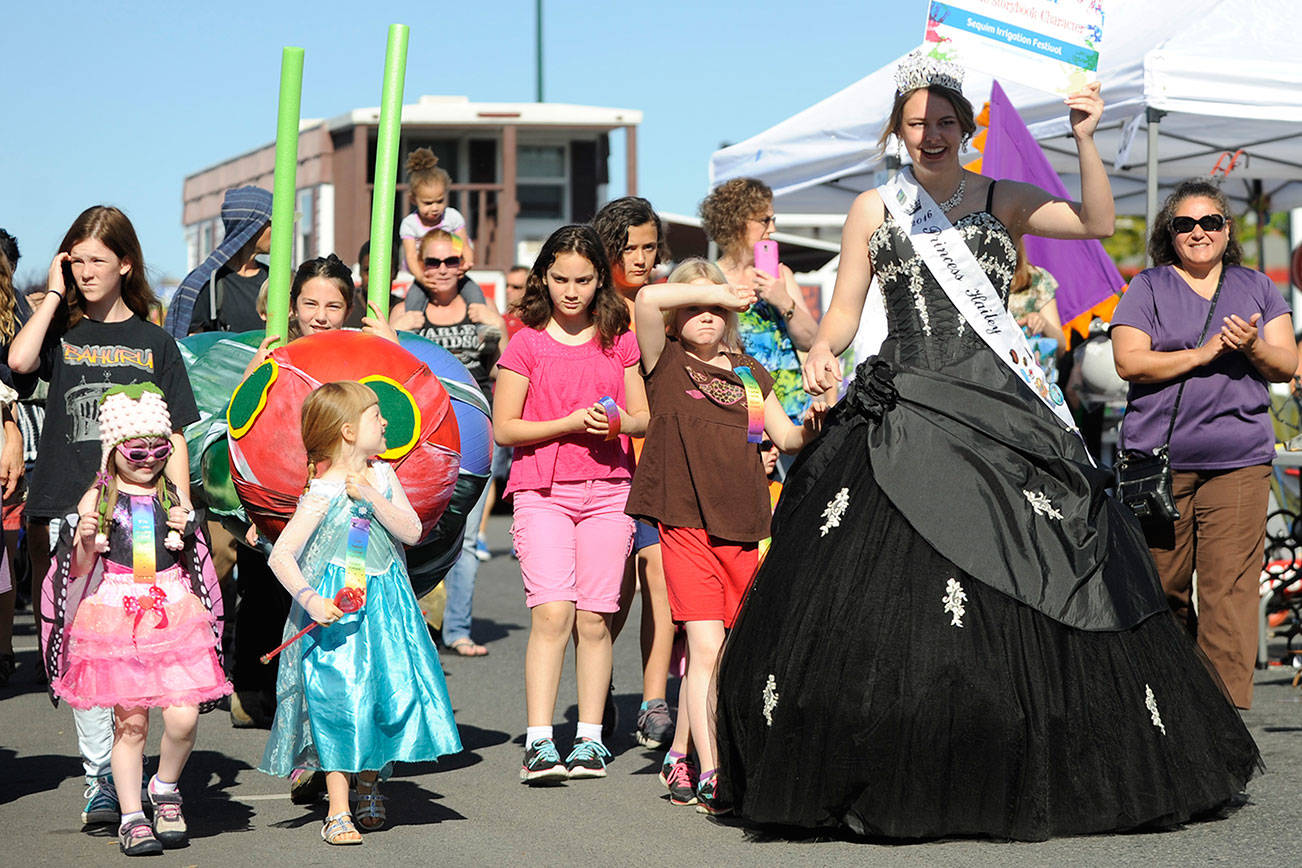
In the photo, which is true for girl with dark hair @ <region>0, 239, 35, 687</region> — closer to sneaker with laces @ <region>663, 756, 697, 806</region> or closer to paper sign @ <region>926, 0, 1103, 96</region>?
sneaker with laces @ <region>663, 756, 697, 806</region>

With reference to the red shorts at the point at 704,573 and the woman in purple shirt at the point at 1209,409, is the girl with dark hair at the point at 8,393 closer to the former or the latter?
the red shorts at the point at 704,573

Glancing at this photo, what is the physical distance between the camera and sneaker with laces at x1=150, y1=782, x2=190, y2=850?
460 centimetres

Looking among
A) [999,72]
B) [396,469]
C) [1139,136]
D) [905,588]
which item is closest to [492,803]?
[396,469]

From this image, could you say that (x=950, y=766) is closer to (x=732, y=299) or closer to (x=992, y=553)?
(x=992, y=553)

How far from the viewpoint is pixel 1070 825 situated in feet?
14.3

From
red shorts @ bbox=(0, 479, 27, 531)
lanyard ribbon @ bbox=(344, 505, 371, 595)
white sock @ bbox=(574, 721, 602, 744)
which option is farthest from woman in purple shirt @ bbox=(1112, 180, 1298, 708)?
red shorts @ bbox=(0, 479, 27, 531)

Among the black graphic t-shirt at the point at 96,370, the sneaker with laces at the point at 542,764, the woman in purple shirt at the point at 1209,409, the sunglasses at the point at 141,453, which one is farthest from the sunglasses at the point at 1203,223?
the sunglasses at the point at 141,453

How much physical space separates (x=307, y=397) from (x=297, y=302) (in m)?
1.17

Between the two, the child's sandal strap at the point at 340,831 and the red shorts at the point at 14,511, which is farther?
the red shorts at the point at 14,511

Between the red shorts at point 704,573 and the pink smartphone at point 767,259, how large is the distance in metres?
1.55

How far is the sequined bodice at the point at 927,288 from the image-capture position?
4.83 metres

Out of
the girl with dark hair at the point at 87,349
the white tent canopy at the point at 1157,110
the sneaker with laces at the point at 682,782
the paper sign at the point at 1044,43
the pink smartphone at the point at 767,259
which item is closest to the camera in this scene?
the paper sign at the point at 1044,43

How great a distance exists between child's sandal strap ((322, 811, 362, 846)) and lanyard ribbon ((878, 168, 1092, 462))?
2.24 meters

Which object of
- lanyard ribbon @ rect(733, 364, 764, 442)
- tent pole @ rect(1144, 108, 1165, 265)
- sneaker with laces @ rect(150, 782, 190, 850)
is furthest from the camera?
tent pole @ rect(1144, 108, 1165, 265)
